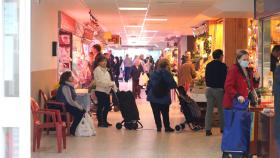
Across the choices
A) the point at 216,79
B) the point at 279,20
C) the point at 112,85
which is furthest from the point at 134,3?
the point at 279,20

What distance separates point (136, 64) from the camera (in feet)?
64.7

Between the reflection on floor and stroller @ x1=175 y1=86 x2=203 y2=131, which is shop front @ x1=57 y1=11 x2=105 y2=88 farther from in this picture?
stroller @ x1=175 y1=86 x2=203 y2=131

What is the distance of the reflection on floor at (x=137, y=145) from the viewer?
7723mm

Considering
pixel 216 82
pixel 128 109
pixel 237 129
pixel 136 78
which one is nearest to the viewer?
pixel 237 129

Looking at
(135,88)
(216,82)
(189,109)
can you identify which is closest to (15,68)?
(216,82)

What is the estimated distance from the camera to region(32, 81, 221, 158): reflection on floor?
7.72 m

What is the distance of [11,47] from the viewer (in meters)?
4.66

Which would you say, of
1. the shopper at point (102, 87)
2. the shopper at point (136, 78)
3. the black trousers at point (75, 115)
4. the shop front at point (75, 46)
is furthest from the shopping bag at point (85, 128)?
the shopper at point (136, 78)

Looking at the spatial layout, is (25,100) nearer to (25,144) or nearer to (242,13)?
(25,144)

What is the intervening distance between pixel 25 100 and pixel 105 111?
21.3 ft

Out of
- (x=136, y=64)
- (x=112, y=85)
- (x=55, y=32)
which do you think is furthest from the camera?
(x=136, y=64)

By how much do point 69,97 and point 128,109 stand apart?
5.49 feet

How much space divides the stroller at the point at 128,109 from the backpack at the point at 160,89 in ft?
2.63

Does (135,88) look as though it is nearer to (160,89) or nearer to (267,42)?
(160,89)
